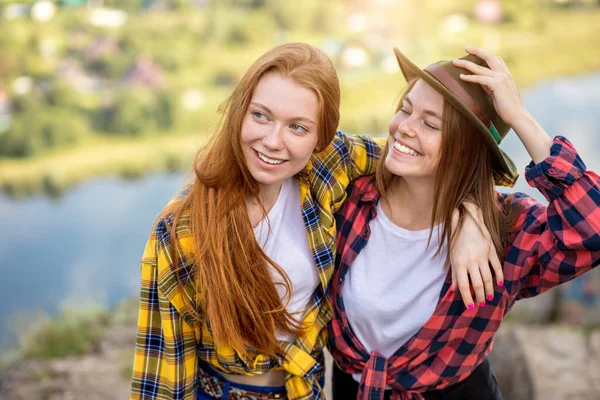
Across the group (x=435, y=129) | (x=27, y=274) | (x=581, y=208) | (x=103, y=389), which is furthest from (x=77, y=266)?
(x=581, y=208)

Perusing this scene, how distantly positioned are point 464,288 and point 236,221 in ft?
1.86

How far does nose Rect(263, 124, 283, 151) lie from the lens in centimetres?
138

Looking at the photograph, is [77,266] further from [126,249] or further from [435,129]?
[435,129]

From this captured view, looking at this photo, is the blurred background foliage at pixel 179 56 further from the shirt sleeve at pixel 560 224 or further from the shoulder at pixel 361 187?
the shirt sleeve at pixel 560 224

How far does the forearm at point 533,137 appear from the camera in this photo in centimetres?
141

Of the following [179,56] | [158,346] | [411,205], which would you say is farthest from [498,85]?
[179,56]

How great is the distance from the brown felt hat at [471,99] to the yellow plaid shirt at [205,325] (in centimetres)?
32

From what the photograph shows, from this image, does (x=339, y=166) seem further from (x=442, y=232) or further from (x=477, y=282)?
(x=477, y=282)

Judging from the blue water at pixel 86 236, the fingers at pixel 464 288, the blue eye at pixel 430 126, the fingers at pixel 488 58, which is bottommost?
the fingers at pixel 464 288

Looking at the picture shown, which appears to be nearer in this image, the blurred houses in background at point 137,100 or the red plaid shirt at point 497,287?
the red plaid shirt at point 497,287

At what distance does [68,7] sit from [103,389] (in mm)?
2379

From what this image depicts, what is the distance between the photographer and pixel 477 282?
145 cm

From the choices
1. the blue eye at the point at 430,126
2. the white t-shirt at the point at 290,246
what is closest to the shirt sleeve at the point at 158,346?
the white t-shirt at the point at 290,246

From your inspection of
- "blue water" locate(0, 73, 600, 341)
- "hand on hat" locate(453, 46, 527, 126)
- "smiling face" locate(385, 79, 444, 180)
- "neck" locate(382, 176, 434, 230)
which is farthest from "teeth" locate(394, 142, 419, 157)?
"blue water" locate(0, 73, 600, 341)
